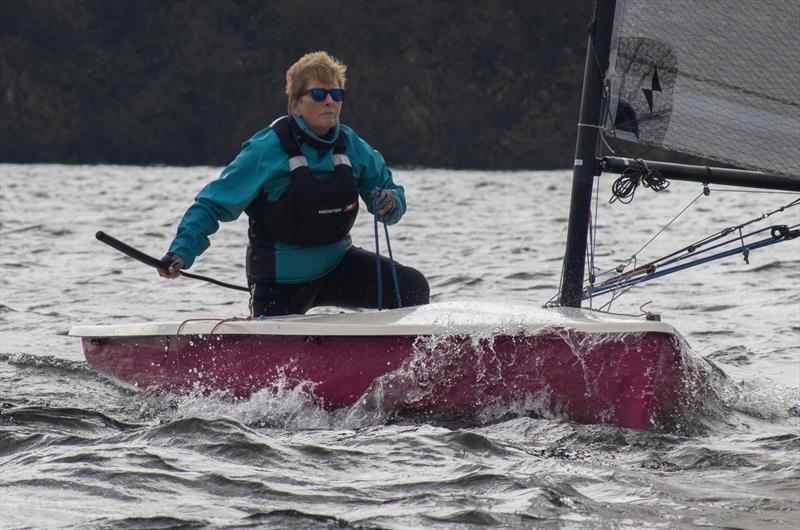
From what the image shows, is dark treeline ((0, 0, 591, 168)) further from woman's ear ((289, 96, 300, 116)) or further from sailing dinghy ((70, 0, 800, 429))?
woman's ear ((289, 96, 300, 116))

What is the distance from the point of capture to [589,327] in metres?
4.37

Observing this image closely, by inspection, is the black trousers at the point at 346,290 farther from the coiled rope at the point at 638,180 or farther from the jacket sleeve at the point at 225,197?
the coiled rope at the point at 638,180

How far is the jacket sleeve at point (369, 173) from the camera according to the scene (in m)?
5.28

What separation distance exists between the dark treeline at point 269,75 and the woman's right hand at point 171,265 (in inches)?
1519

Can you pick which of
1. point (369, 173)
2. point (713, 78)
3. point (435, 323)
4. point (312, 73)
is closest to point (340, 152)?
point (369, 173)

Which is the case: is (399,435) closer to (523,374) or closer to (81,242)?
(523,374)

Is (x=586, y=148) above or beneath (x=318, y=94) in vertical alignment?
beneath

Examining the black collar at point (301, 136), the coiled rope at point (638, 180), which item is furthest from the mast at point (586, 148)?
the black collar at point (301, 136)

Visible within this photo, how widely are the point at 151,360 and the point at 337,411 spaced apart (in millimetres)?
987

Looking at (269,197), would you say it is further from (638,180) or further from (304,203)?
(638,180)

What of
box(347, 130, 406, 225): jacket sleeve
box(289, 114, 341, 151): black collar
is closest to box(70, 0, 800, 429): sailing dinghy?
box(347, 130, 406, 225): jacket sleeve

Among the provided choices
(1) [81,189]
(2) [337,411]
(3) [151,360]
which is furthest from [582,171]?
(1) [81,189]

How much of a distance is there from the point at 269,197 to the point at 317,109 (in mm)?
402

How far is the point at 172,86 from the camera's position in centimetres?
4775
